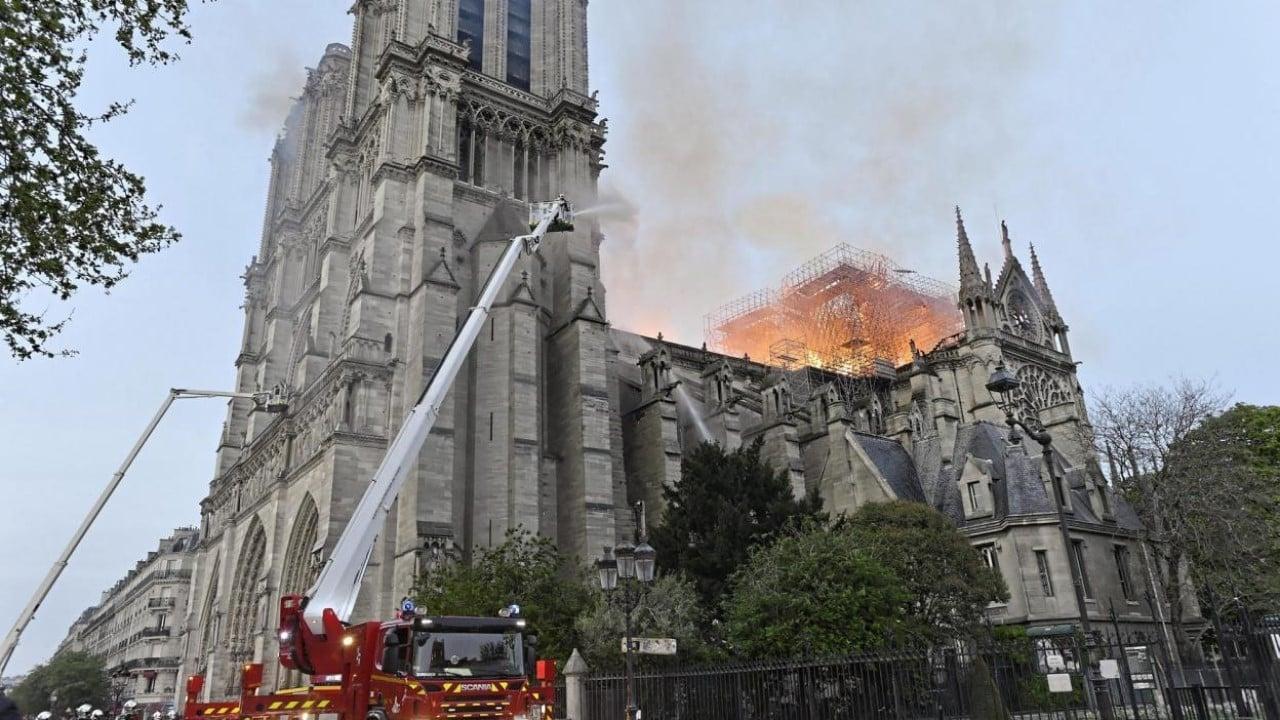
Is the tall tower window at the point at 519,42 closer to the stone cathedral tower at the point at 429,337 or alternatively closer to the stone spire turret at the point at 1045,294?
the stone cathedral tower at the point at 429,337

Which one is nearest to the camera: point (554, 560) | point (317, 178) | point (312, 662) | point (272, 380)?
point (312, 662)

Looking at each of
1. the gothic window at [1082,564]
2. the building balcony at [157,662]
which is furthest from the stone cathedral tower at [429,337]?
the building balcony at [157,662]

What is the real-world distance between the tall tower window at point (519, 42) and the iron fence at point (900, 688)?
3075 centimetres

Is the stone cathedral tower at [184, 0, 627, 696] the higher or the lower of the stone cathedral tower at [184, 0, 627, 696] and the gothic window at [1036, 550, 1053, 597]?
the higher

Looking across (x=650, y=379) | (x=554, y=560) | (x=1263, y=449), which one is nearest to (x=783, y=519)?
(x=554, y=560)

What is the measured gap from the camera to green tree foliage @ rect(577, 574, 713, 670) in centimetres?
1939

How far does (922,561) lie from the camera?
74.8ft

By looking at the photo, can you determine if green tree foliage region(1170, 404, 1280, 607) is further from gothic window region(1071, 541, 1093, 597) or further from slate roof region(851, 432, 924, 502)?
slate roof region(851, 432, 924, 502)

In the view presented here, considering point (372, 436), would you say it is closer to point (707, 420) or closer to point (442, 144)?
point (442, 144)

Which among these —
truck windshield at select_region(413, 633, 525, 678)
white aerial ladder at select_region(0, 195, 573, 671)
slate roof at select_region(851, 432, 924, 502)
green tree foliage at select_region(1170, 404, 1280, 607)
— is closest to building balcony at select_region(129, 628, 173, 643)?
white aerial ladder at select_region(0, 195, 573, 671)

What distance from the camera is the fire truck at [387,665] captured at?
37.1 feet

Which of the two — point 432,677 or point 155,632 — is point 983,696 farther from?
point 155,632

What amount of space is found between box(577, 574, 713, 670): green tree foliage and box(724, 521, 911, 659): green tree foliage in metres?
0.96

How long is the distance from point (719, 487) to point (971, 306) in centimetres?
2497
